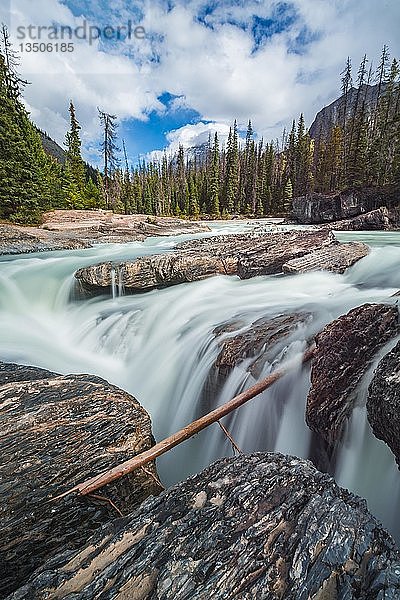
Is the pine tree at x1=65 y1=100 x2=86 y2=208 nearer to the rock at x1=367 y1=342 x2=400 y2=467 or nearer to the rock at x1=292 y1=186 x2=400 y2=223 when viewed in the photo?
the rock at x1=292 y1=186 x2=400 y2=223

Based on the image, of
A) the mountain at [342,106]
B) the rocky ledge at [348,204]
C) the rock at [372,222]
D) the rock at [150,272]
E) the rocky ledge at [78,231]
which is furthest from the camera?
the mountain at [342,106]

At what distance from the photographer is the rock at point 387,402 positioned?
7.97 ft

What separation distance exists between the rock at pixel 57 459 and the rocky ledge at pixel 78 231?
44.7 feet

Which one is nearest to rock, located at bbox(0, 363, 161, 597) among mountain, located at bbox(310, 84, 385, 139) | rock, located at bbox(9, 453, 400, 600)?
rock, located at bbox(9, 453, 400, 600)

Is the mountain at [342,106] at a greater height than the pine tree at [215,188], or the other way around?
the mountain at [342,106]

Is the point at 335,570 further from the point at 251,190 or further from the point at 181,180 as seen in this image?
the point at 181,180

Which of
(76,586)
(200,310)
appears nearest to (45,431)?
(76,586)

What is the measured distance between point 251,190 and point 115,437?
57.8 m

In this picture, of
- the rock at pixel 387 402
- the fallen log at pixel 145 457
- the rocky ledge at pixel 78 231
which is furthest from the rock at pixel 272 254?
the rocky ledge at pixel 78 231

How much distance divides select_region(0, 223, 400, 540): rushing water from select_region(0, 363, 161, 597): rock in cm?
159

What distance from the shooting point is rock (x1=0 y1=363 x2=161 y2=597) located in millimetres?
2127

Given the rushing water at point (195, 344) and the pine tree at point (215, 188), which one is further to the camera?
the pine tree at point (215, 188)

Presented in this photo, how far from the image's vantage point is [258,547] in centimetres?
160

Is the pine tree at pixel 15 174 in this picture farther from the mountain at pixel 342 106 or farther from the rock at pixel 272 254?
the mountain at pixel 342 106
